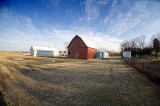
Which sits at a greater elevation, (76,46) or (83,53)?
(76,46)

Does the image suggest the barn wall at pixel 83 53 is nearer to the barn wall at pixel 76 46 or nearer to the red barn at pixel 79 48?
the red barn at pixel 79 48

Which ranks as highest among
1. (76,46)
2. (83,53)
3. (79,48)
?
(76,46)

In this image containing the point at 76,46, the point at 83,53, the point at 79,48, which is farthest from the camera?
the point at 76,46

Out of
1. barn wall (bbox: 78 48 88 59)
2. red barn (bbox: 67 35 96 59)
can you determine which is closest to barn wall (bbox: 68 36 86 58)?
red barn (bbox: 67 35 96 59)

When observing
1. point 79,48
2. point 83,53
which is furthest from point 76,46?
point 83,53

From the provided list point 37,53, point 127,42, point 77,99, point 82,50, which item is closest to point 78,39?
point 82,50

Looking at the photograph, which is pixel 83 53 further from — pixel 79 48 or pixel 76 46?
pixel 76 46

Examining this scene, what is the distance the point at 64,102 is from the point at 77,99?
634 millimetres

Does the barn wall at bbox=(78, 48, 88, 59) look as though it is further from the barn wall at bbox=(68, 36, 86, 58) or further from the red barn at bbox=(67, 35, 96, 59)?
the barn wall at bbox=(68, 36, 86, 58)

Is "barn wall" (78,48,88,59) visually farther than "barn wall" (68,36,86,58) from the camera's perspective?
No

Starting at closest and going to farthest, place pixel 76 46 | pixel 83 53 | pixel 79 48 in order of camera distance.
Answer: pixel 83 53
pixel 79 48
pixel 76 46

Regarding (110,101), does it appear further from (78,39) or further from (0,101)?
(78,39)

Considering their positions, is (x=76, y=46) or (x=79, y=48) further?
(x=76, y=46)

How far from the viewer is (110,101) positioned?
562 centimetres
